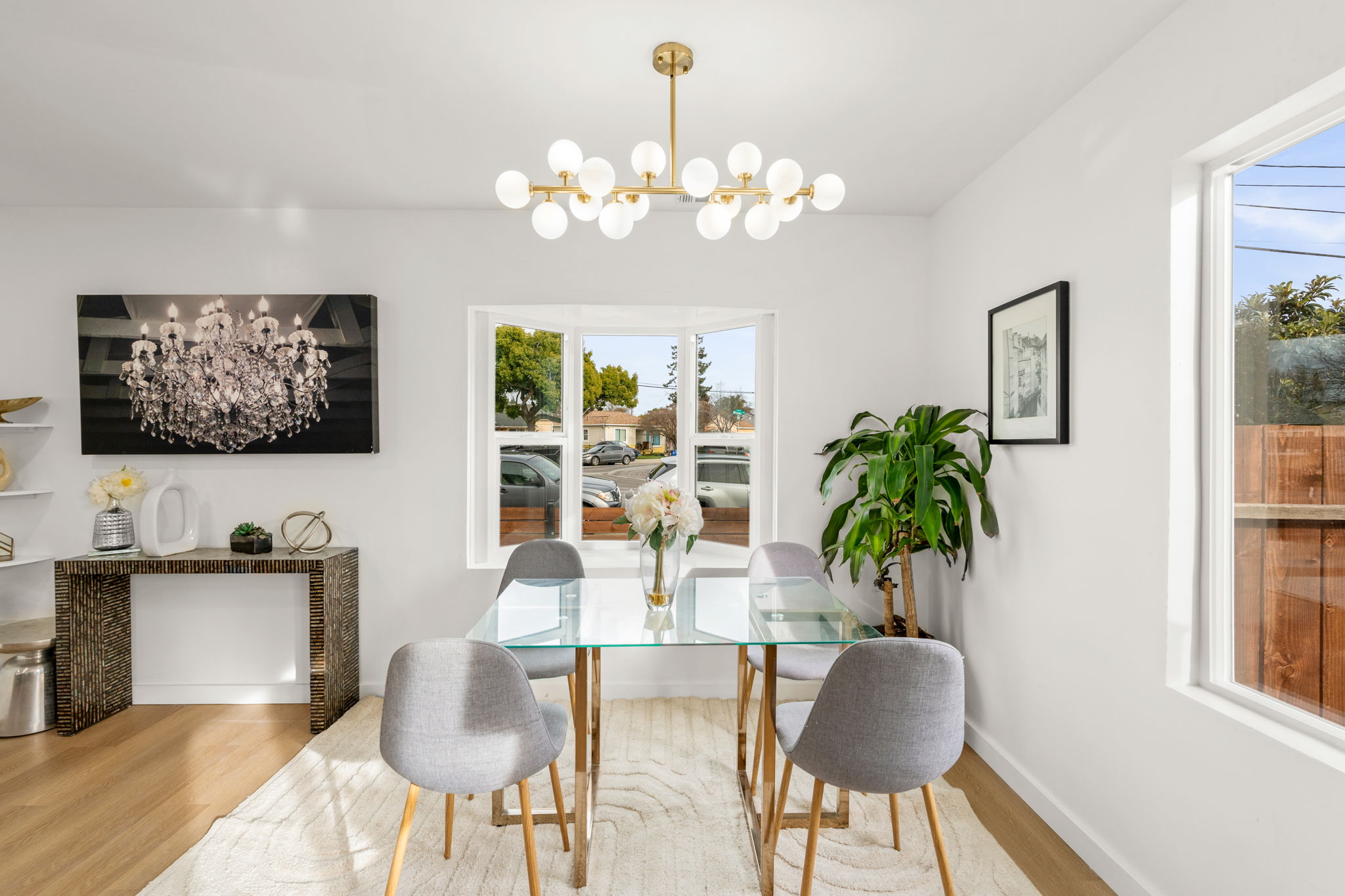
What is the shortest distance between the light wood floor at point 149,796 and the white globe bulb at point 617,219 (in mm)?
2192

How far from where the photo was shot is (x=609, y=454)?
3.97 m

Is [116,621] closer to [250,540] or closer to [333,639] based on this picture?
[250,540]

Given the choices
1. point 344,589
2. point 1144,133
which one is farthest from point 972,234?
point 344,589

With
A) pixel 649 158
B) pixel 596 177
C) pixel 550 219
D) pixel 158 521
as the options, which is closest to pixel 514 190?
pixel 550 219

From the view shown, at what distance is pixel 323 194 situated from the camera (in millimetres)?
3240

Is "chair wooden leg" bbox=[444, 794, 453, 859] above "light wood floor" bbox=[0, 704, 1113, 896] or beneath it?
above

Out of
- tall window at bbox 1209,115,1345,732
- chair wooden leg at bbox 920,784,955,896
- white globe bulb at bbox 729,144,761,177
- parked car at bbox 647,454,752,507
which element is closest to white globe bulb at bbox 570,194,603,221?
white globe bulb at bbox 729,144,761,177

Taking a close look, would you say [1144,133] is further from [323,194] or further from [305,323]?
[305,323]

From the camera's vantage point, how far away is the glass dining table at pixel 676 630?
77.9 inches

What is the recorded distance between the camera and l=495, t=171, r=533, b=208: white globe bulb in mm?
1720

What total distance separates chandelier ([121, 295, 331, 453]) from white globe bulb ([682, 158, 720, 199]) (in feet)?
8.03

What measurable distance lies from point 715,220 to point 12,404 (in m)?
3.58

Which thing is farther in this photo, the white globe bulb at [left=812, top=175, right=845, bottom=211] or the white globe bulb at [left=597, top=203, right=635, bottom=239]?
the white globe bulb at [left=597, top=203, right=635, bottom=239]

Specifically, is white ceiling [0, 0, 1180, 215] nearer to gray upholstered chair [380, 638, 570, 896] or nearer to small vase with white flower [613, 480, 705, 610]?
small vase with white flower [613, 480, 705, 610]
